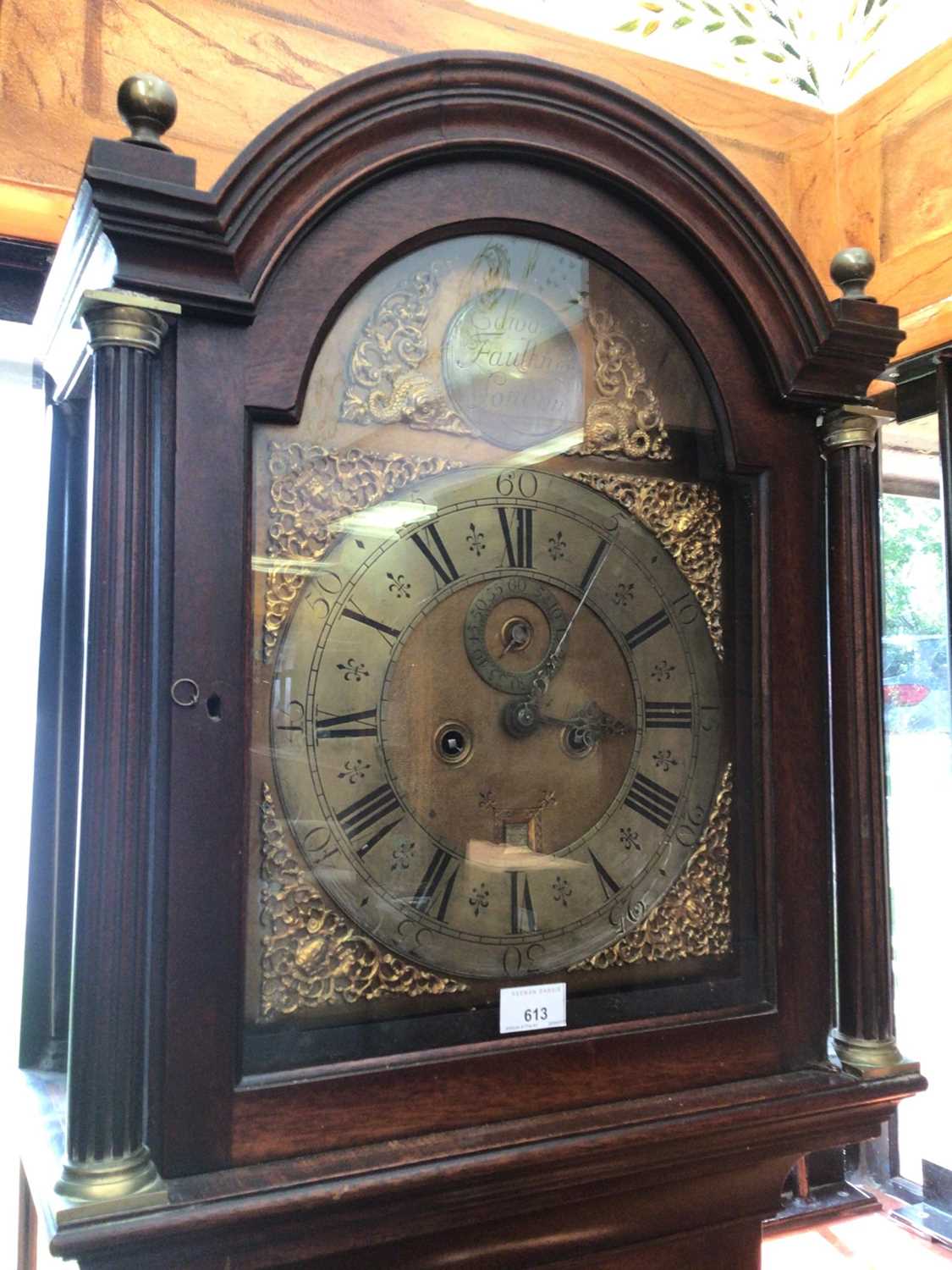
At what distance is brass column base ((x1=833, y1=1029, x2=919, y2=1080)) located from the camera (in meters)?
0.85

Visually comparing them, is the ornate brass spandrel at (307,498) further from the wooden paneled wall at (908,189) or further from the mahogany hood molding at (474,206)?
the wooden paneled wall at (908,189)

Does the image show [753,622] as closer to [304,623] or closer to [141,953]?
[304,623]

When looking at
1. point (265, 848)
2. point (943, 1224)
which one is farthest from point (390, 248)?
point (943, 1224)

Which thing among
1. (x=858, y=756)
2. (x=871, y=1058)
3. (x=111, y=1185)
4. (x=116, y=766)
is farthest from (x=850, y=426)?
(x=111, y=1185)

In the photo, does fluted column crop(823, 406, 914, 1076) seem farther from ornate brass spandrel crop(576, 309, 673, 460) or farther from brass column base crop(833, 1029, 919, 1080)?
ornate brass spandrel crop(576, 309, 673, 460)

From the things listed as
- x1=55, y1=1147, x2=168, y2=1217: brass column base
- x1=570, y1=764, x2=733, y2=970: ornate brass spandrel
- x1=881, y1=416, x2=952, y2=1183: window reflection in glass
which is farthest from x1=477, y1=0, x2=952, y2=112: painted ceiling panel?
x1=55, y1=1147, x2=168, y2=1217: brass column base

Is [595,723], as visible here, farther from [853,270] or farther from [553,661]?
[853,270]

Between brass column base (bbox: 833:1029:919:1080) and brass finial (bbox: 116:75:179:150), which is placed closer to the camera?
brass finial (bbox: 116:75:179:150)

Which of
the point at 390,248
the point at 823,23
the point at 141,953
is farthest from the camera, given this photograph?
the point at 823,23

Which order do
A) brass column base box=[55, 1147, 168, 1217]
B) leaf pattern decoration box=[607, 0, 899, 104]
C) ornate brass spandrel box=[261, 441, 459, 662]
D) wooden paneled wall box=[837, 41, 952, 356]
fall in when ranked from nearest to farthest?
brass column base box=[55, 1147, 168, 1217], ornate brass spandrel box=[261, 441, 459, 662], wooden paneled wall box=[837, 41, 952, 356], leaf pattern decoration box=[607, 0, 899, 104]

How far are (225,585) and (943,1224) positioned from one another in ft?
3.45

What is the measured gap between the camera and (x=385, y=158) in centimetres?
75

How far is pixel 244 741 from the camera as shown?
70 cm

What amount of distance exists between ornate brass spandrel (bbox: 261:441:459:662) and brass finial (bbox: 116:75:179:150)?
20 cm
